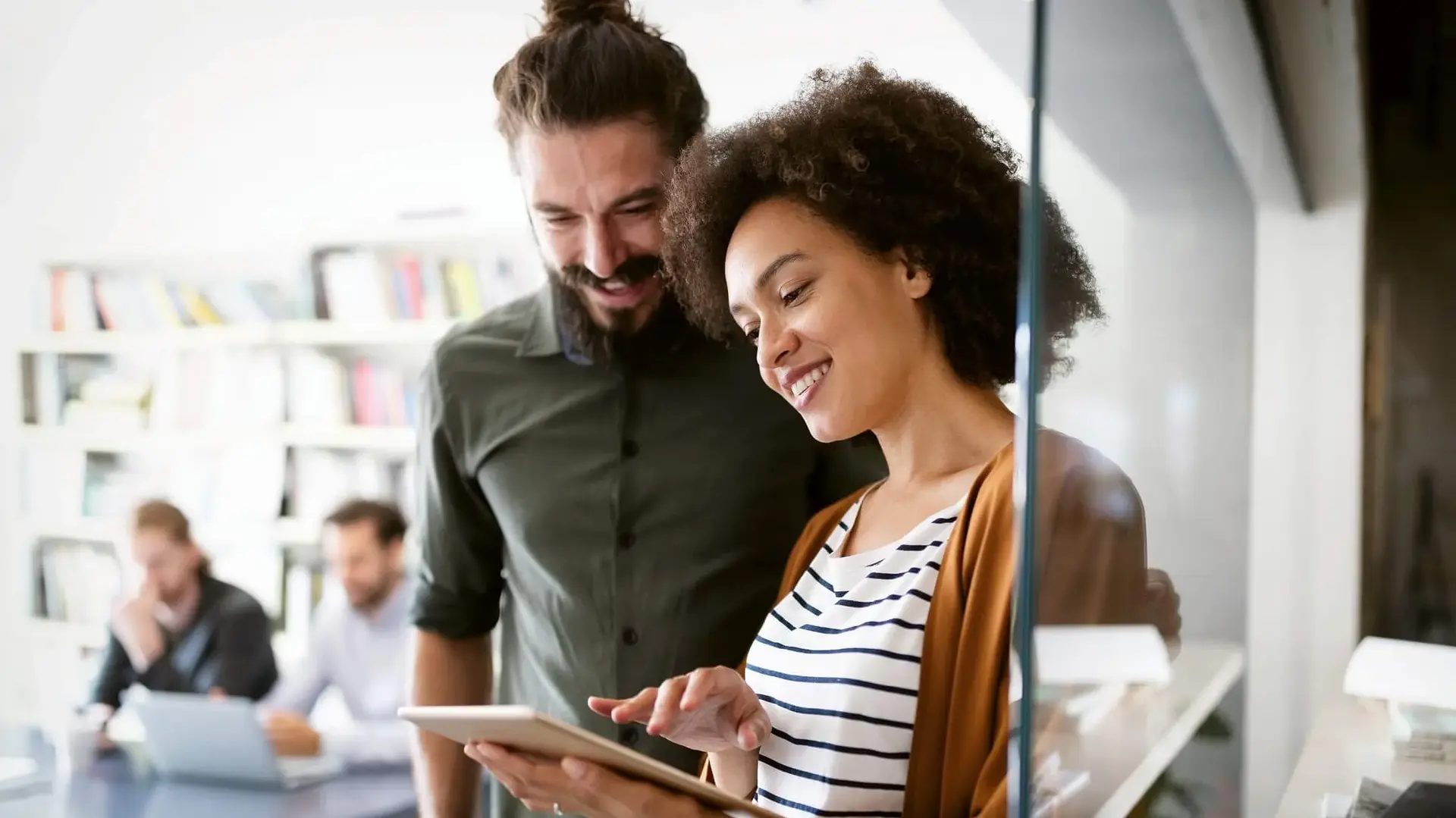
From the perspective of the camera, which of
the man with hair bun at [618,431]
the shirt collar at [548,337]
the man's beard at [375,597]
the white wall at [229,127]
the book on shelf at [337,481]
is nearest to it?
the man with hair bun at [618,431]

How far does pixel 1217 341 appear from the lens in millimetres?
749

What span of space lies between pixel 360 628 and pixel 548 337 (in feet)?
6.42

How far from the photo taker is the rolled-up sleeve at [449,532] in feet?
5.26

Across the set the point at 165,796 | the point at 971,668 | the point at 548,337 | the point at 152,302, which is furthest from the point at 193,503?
the point at 971,668

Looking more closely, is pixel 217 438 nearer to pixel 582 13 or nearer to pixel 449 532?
pixel 449 532

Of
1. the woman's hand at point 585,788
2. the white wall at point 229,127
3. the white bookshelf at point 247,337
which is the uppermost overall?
the white wall at point 229,127

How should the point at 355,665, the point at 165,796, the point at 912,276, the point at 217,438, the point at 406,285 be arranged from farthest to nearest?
the point at 217,438, the point at 406,285, the point at 355,665, the point at 165,796, the point at 912,276

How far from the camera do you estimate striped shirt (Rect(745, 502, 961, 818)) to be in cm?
103

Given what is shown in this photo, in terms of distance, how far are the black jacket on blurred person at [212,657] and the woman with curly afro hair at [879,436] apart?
243cm

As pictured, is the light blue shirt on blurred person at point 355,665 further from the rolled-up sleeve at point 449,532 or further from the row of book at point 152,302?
the rolled-up sleeve at point 449,532

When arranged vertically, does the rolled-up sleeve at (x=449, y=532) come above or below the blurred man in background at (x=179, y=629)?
above

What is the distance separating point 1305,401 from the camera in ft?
2.33

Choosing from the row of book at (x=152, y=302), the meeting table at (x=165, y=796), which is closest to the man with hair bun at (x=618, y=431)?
the meeting table at (x=165, y=796)

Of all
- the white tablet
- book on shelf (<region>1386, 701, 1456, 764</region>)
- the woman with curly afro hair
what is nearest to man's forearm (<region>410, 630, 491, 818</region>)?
the woman with curly afro hair
